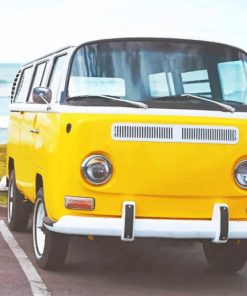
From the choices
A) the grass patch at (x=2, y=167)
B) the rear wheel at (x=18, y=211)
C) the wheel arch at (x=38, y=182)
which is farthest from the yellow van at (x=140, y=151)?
the grass patch at (x=2, y=167)

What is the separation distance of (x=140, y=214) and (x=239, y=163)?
3.20ft

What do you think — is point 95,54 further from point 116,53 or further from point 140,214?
point 140,214

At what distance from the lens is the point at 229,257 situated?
7.36 meters

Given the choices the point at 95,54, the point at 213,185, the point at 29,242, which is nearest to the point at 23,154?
the point at 29,242

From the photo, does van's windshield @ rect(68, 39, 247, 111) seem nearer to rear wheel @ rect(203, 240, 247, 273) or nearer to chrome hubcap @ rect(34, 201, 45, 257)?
chrome hubcap @ rect(34, 201, 45, 257)

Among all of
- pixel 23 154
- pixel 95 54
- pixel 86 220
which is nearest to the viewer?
pixel 86 220

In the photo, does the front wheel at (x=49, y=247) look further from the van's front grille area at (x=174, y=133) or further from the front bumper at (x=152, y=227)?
the van's front grille area at (x=174, y=133)

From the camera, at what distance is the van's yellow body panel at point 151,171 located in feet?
20.1

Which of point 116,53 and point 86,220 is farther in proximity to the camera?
point 116,53

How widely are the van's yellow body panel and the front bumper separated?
0.23ft

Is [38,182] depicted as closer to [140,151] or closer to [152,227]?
[140,151]

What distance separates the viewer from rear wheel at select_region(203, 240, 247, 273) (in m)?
7.27

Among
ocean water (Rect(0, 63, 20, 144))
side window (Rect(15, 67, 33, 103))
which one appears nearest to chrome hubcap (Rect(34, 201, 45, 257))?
side window (Rect(15, 67, 33, 103))

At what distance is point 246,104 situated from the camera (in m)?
6.64
